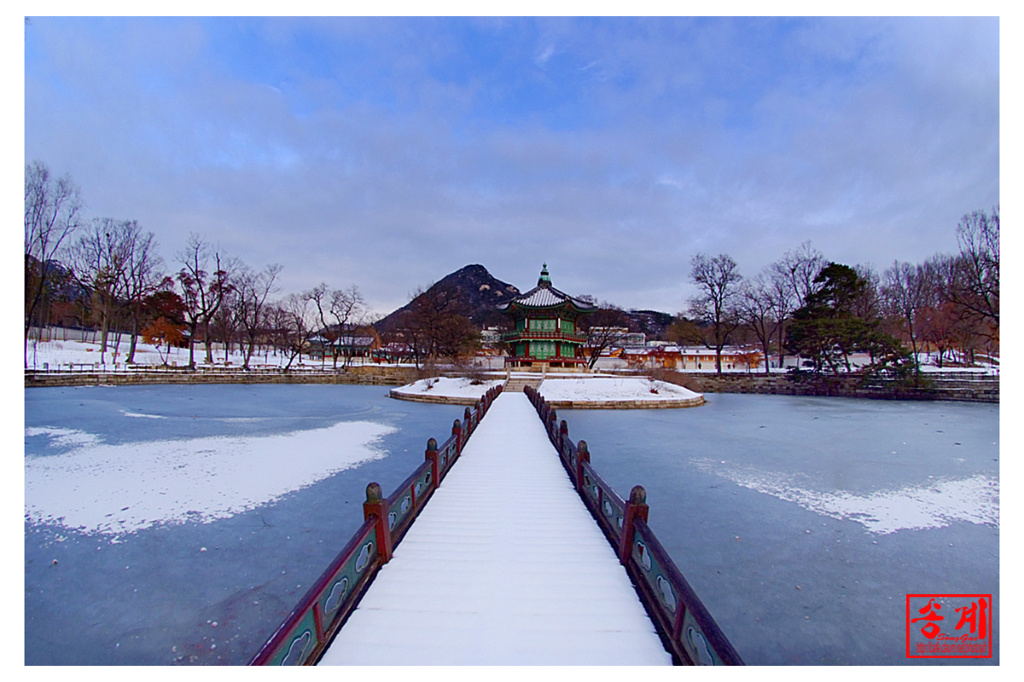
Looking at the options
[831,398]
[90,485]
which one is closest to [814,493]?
[90,485]

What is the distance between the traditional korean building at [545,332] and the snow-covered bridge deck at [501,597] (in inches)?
1087

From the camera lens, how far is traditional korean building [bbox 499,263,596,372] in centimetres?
3341

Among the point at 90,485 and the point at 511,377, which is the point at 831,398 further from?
the point at 90,485

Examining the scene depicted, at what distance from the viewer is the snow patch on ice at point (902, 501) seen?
5.82 metres

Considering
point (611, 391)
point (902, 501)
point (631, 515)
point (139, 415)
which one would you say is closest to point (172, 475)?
point (631, 515)

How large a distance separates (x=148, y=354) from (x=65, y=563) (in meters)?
46.3

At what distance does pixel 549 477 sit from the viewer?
6.72 metres

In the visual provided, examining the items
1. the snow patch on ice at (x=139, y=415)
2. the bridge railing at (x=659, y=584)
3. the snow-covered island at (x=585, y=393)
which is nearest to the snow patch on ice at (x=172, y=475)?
the snow patch on ice at (x=139, y=415)

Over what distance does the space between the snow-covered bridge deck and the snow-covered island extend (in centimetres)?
1440

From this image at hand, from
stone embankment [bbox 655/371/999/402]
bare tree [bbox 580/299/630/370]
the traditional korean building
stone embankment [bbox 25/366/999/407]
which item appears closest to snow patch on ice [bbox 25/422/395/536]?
stone embankment [bbox 25/366/999/407]

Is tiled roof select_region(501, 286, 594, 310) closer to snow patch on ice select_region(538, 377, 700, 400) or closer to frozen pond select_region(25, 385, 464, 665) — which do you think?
snow patch on ice select_region(538, 377, 700, 400)

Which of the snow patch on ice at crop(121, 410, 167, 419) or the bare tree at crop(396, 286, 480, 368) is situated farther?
the bare tree at crop(396, 286, 480, 368)

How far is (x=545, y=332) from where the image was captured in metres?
33.7

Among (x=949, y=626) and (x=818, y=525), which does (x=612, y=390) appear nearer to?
(x=818, y=525)
